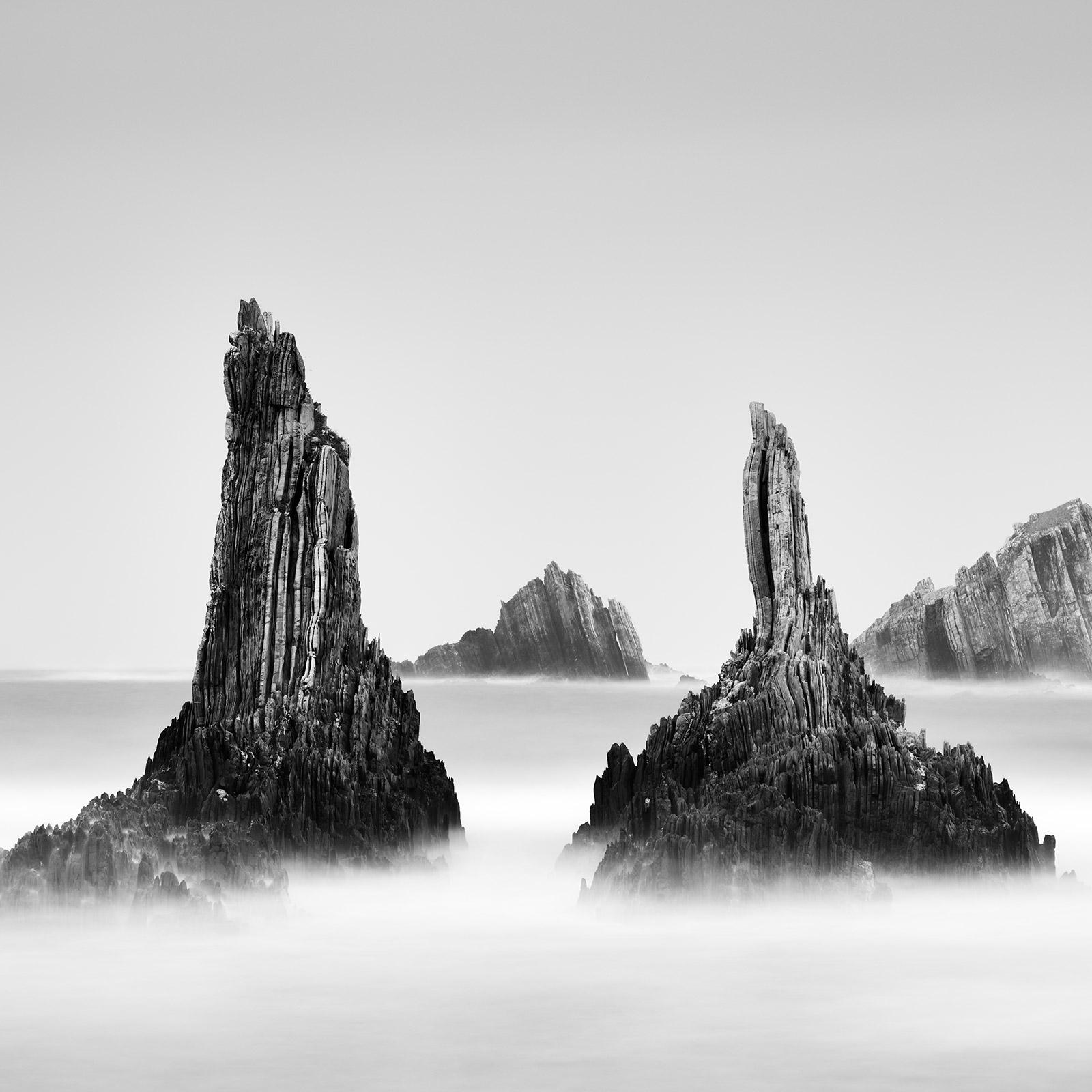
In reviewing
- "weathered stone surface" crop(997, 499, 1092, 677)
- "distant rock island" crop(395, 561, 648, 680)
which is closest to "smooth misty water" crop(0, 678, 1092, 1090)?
"distant rock island" crop(395, 561, 648, 680)

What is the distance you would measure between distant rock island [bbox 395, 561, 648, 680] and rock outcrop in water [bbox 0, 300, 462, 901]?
52627 mm

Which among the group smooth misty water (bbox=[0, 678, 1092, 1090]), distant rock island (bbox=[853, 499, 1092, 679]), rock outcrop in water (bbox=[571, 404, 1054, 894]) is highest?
distant rock island (bbox=[853, 499, 1092, 679])

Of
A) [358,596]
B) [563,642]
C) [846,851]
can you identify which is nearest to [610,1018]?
[846,851]

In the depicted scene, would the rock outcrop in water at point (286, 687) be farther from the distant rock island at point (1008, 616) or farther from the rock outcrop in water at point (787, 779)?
the distant rock island at point (1008, 616)

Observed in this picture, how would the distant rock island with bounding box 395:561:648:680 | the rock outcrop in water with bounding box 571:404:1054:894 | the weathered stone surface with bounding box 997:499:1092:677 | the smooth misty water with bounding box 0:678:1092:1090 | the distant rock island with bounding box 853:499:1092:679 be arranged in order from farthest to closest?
1. the weathered stone surface with bounding box 997:499:1092:677
2. the distant rock island with bounding box 853:499:1092:679
3. the distant rock island with bounding box 395:561:648:680
4. the rock outcrop in water with bounding box 571:404:1054:894
5. the smooth misty water with bounding box 0:678:1092:1090

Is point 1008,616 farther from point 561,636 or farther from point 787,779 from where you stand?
point 787,779

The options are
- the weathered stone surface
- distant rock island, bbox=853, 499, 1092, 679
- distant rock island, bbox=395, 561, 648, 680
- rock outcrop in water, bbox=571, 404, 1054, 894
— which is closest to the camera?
rock outcrop in water, bbox=571, 404, 1054, 894

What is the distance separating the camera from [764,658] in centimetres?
3444

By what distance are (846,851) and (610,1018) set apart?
737 cm

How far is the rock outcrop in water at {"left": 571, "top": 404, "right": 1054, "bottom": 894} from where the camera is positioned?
30891mm

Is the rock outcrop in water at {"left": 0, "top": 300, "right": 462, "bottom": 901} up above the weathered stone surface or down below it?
below

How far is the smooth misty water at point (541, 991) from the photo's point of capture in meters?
23.1

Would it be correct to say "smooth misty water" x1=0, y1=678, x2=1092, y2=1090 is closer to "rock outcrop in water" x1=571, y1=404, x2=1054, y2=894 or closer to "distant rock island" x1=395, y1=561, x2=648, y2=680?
"rock outcrop in water" x1=571, y1=404, x2=1054, y2=894

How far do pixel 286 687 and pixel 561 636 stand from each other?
54.6 m
